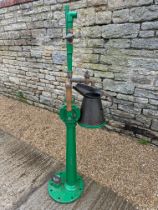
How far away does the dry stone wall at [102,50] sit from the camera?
262cm

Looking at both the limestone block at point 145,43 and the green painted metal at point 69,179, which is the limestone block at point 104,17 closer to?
the limestone block at point 145,43

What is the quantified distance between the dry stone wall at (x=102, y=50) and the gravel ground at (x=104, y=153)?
34 centimetres

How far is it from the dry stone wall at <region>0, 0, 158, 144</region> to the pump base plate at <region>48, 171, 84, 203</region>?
1457 mm

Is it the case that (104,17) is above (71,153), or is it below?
above

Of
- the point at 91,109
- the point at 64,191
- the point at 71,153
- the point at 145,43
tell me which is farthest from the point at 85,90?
the point at 145,43

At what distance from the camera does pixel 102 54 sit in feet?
10.0

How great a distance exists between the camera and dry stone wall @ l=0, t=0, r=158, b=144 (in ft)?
8.61

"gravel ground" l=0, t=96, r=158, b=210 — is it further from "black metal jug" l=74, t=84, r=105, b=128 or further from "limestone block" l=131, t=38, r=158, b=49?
"limestone block" l=131, t=38, r=158, b=49

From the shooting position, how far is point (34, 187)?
2328 millimetres

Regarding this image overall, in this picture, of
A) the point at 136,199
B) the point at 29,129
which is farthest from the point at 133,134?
the point at 29,129

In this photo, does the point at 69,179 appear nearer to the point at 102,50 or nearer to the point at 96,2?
the point at 102,50

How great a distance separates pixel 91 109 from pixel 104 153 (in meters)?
1.43

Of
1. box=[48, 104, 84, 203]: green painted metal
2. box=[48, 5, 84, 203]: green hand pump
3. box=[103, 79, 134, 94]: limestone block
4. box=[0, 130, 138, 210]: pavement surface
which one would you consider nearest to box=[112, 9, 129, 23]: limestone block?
box=[103, 79, 134, 94]: limestone block

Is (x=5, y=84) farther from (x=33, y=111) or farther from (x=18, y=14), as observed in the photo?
(x=18, y=14)
